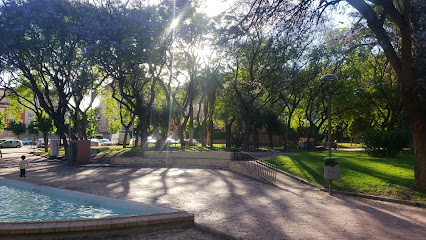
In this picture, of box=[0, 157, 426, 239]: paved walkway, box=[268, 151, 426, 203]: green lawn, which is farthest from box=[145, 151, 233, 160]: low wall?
box=[0, 157, 426, 239]: paved walkway

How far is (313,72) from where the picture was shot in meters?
31.0

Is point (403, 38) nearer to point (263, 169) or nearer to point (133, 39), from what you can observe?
point (263, 169)

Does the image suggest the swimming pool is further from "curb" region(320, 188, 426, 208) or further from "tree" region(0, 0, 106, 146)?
"tree" region(0, 0, 106, 146)

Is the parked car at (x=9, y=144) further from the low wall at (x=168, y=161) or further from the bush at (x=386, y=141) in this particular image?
the bush at (x=386, y=141)

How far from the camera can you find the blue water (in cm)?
845

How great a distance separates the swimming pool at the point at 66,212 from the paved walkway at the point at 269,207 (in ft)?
2.58

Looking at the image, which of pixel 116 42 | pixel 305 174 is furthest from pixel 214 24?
pixel 305 174

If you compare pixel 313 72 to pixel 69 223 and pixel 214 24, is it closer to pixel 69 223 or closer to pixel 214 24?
pixel 214 24

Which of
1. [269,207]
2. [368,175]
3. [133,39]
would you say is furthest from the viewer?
[133,39]

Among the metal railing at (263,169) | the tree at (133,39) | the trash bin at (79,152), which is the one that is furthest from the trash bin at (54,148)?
the metal railing at (263,169)

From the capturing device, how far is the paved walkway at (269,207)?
6.71 meters

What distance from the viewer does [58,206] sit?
32.3 ft

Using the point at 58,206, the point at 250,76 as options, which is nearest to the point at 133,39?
the point at 250,76

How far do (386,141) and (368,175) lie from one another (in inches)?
269
